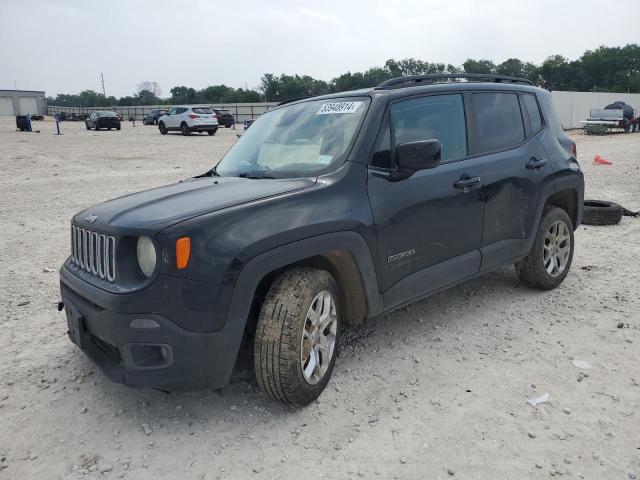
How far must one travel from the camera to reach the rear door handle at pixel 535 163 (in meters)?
4.39

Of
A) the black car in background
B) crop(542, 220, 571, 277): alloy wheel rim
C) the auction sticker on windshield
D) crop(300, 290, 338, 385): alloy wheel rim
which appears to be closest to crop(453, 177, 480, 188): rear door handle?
the auction sticker on windshield

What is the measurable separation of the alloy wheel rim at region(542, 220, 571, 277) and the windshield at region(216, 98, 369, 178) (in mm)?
2297

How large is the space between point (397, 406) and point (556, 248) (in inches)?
105

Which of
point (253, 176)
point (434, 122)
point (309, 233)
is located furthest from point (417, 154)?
point (253, 176)

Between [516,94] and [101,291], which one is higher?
[516,94]

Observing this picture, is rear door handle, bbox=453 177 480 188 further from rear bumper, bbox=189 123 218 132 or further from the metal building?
the metal building

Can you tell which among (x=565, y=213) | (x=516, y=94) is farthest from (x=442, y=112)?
(x=565, y=213)

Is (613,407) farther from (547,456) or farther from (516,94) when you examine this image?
(516,94)

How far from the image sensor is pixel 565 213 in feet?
15.9

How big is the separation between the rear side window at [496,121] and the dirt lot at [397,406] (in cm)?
138

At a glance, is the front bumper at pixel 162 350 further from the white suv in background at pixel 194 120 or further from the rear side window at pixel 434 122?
the white suv in background at pixel 194 120

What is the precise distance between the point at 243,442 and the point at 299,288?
2.80 feet

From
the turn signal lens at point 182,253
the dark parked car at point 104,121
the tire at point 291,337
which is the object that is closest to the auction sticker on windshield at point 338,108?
the tire at point 291,337

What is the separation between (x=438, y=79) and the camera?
412cm
